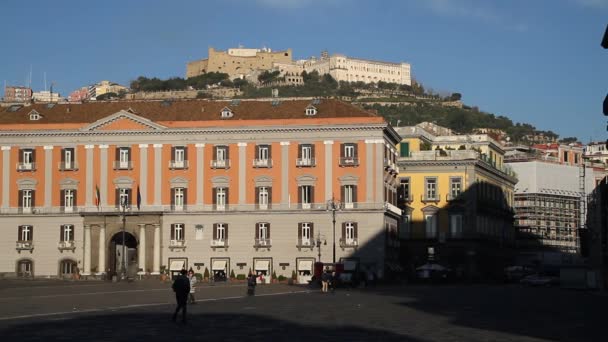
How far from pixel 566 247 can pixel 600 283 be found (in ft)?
208

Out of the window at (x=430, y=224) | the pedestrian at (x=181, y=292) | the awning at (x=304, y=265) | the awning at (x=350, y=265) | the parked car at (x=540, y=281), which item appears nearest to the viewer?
the pedestrian at (x=181, y=292)

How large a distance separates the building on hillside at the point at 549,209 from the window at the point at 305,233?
53016mm

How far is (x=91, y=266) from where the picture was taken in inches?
3944

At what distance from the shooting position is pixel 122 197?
102m

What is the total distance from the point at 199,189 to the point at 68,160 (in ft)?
37.8

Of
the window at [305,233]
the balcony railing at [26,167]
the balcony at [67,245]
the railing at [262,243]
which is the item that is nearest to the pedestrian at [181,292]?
the window at [305,233]

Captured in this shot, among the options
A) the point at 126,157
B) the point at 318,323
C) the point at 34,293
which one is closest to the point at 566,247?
the point at 126,157

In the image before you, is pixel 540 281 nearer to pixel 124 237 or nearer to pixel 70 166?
pixel 124 237

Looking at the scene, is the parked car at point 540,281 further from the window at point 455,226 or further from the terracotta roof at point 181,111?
the terracotta roof at point 181,111

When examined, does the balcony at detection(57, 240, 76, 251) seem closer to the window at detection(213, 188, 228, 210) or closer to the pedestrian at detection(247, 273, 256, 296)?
the window at detection(213, 188, 228, 210)

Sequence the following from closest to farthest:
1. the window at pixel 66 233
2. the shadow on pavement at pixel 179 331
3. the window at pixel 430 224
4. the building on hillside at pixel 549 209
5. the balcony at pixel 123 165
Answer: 1. the shadow on pavement at pixel 179 331
2. the window at pixel 66 233
3. the balcony at pixel 123 165
4. the window at pixel 430 224
5. the building on hillside at pixel 549 209

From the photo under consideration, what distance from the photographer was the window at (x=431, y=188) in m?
118

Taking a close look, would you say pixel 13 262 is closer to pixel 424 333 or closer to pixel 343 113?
pixel 343 113

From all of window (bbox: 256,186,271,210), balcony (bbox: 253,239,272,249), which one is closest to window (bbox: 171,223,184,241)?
balcony (bbox: 253,239,272,249)
